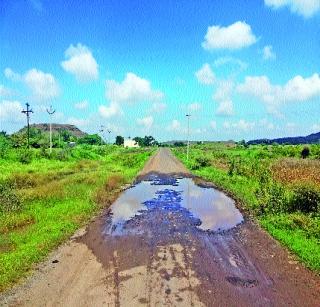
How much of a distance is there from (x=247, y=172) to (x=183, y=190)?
919 cm

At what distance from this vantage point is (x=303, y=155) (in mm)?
62031

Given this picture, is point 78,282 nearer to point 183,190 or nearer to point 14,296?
point 14,296

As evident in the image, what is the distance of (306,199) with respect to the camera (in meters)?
17.1

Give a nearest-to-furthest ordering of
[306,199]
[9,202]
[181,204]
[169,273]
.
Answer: [169,273]
[306,199]
[9,202]
[181,204]

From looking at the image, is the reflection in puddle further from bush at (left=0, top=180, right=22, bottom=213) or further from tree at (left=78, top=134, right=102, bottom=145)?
tree at (left=78, top=134, right=102, bottom=145)

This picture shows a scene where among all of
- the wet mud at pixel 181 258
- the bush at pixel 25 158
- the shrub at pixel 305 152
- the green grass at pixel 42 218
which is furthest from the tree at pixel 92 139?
the wet mud at pixel 181 258

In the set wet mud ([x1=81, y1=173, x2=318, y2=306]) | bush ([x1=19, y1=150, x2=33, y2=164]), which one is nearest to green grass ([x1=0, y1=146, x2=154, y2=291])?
wet mud ([x1=81, y1=173, x2=318, y2=306])

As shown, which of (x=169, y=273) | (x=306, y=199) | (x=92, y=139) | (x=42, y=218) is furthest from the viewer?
(x=92, y=139)

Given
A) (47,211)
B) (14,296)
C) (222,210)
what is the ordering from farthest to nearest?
(222,210), (47,211), (14,296)

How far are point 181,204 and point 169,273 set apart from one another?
35.6 feet

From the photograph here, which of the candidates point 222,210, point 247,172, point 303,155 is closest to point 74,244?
point 222,210

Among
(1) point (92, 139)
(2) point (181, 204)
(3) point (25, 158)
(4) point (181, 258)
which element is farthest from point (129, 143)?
(4) point (181, 258)

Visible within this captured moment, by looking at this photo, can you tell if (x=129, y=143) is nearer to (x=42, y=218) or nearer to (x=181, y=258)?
(x=42, y=218)

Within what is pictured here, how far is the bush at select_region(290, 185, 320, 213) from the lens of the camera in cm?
1666
